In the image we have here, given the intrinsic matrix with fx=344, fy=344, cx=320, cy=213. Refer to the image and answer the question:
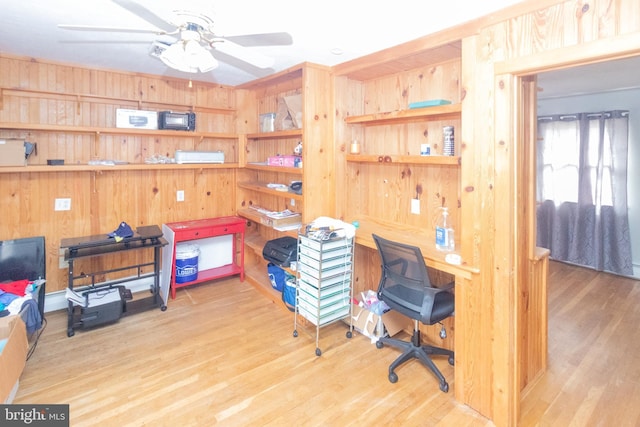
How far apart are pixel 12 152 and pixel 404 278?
3.30 meters

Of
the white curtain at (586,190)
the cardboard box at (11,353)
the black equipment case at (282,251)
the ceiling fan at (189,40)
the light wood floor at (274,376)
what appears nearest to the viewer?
the ceiling fan at (189,40)

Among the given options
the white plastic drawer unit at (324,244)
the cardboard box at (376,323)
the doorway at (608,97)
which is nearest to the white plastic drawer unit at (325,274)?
the white plastic drawer unit at (324,244)

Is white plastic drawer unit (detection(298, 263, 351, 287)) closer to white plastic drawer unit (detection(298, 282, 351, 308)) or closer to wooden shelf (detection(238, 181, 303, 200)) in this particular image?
white plastic drawer unit (detection(298, 282, 351, 308))

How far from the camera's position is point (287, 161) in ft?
11.3

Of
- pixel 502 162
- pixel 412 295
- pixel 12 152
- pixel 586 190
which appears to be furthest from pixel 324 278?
pixel 586 190

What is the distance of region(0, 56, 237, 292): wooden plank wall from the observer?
10.2ft

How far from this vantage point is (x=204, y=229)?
3760mm

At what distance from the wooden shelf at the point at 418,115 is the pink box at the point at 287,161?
60cm

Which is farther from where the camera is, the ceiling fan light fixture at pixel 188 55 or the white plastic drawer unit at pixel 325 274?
the white plastic drawer unit at pixel 325 274

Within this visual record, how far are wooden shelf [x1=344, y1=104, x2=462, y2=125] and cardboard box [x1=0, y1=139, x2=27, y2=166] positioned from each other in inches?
108

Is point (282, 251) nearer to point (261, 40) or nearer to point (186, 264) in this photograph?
point (186, 264)

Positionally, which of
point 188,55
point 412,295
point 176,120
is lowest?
point 412,295

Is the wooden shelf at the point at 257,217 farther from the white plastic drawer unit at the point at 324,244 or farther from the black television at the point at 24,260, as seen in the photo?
the black television at the point at 24,260

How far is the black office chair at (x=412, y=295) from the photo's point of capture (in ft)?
7.28
